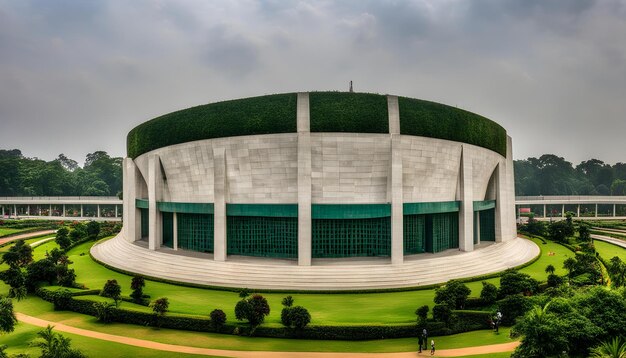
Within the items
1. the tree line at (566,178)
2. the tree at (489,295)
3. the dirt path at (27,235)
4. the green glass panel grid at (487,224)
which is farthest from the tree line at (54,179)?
the tree line at (566,178)

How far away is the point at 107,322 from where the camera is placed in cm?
2284

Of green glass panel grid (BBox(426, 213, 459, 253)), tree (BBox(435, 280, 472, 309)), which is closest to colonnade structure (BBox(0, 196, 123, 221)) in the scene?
green glass panel grid (BBox(426, 213, 459, 253))

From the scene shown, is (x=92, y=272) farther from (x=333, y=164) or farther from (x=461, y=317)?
(x=461, y=317)

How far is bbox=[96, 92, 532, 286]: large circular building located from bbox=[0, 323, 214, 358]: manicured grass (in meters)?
13.7

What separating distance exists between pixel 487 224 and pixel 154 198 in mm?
41143

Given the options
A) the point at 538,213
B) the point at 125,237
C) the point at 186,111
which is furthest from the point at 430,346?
the point at 538,213

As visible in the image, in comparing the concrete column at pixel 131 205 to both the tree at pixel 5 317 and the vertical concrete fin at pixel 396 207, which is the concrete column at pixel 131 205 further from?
the vertical concrete fin at pixel 396 207

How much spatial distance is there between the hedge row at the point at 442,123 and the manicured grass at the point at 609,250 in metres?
18.5

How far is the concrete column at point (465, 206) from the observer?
37778 millimetres

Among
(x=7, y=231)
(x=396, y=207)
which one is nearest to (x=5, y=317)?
(x=396, y=207)

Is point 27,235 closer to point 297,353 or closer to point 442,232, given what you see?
point 297,353

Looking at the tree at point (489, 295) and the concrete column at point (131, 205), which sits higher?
the concrete column at point (131, 205)

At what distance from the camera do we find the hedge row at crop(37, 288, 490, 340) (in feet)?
66.7

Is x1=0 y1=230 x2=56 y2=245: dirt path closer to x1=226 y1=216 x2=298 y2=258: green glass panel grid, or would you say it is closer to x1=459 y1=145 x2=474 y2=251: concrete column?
x1=226 y1=216 x2=298 y2=258: green glass panel grid
